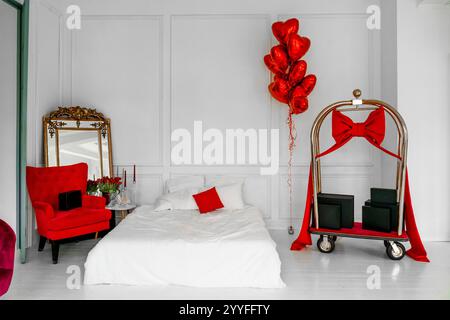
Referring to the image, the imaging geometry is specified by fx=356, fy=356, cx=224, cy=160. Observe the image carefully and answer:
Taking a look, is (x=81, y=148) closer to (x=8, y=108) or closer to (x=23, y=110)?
(x=23, y=110)

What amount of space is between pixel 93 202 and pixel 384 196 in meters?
3.19

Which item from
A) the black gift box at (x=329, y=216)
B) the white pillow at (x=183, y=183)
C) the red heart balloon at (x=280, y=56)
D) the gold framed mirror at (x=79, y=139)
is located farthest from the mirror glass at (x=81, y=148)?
the black gift box at (x=329, y=216)

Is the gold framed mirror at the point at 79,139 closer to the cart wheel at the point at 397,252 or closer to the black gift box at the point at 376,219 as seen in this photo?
the black gift box at the point at 376,219

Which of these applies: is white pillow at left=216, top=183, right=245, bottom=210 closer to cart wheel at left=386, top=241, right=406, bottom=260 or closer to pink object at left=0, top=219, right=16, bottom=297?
cart wheel at left=386, top=241, right=406, bottom=260

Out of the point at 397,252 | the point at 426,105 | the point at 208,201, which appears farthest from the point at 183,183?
the point at 426,105

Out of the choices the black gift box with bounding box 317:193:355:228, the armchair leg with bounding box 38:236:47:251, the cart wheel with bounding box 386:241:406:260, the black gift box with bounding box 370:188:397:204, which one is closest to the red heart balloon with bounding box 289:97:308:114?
the black gift box with bounding box 317:193:355:228

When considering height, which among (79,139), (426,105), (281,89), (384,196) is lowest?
(384,196)

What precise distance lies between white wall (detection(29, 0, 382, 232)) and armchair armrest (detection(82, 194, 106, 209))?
97 centimetres

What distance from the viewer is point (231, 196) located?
455 centimetres

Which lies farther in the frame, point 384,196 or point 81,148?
point 81,148

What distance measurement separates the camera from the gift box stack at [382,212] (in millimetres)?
3666

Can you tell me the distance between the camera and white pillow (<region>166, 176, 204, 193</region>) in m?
4.79

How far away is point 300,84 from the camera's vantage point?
14.3 feet

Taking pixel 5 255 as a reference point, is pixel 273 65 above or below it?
above
